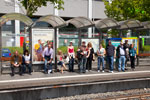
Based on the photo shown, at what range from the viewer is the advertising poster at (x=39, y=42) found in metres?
12.6

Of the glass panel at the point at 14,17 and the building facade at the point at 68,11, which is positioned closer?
the glass panel at the point at 14,17

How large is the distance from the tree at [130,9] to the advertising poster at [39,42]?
12870 millimetres

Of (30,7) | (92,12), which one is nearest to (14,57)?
(30,7)

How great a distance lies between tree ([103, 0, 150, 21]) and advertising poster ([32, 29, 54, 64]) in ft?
42.2

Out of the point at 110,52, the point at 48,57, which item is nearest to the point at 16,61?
the point at 48,57

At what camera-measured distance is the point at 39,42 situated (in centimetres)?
1275

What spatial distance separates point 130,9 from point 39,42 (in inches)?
562

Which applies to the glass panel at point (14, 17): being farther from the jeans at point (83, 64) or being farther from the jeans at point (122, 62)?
the jeans at point (122, 62)

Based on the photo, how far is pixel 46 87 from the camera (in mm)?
8164

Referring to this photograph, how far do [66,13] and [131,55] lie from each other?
1958cm

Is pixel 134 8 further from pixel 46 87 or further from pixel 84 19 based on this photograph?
pixel 46 87

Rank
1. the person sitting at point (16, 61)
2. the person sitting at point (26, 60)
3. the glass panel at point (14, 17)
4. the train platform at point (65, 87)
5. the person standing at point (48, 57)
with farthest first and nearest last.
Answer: the person standing at point (48, 57) → the person sitting at point (26, 60) → the glass panel at point (14, 17) → the person sitting at point (16, 61) → the train platform at point (65, 87)

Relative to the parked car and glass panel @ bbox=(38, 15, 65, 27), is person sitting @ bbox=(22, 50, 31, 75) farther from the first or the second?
glass panel @ bbox=(38, 15, 65, 27)

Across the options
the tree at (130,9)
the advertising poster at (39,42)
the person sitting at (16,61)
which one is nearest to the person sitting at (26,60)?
the person sitting at (16,61)
